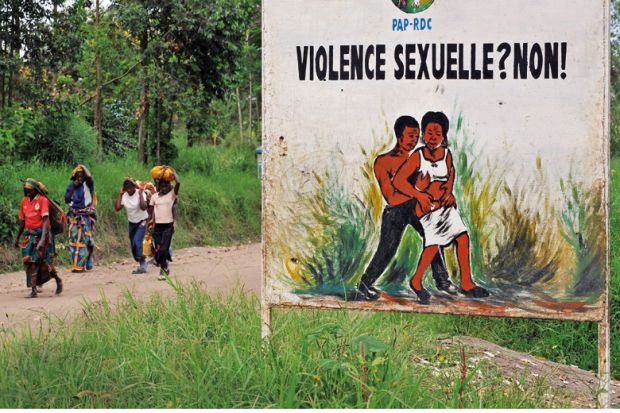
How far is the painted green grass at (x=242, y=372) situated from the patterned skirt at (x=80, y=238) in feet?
26.4

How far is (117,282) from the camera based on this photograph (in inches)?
501

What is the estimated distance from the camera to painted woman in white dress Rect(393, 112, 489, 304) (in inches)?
208

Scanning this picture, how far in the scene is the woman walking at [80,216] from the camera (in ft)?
45.2

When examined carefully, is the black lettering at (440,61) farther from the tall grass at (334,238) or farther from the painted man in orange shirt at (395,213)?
the tall grass at (334,238)

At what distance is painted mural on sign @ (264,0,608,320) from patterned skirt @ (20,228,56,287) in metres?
6.16

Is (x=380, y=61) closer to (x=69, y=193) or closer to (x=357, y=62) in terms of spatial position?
(x=357, y=62)

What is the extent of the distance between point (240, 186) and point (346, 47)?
1700cm

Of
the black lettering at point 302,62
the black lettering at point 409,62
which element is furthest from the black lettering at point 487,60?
the black lettering at point 302,62

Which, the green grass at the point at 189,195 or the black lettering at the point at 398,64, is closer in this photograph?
the black lettering at the point at 398,64

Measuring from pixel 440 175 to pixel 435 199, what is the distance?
Result: 0.14 meters

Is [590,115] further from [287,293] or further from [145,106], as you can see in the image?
[145,106]

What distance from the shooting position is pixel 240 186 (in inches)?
875

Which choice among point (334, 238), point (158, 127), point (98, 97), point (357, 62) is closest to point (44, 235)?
point (334, 238)

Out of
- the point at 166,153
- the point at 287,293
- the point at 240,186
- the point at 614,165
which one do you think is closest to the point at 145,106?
the point at 166,153
